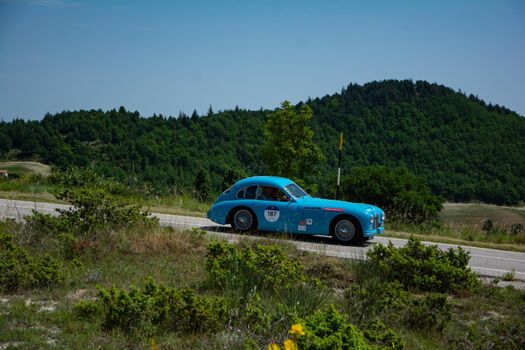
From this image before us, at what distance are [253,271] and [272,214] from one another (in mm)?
6125

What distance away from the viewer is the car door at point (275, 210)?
13.0 metres

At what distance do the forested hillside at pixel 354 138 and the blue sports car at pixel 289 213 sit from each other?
47573 millimetres

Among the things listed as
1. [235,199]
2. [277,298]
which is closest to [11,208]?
[235,199]

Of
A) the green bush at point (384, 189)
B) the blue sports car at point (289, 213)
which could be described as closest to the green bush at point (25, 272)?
the blue sports car at point (289, 213)

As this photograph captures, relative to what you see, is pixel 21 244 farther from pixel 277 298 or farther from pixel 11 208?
pixel 11 208

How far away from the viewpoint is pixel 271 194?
44.4ft

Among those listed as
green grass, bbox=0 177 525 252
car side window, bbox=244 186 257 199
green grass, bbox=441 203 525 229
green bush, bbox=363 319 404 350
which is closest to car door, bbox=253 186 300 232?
car side window, bbox=244 186 257 199

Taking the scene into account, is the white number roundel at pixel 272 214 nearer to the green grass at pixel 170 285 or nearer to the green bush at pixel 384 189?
the green grass at pixel 170 285

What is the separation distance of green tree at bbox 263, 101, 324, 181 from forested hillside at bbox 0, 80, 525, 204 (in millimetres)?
33034

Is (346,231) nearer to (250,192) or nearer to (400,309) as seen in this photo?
(250,192)

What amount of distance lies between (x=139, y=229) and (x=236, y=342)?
548 cm

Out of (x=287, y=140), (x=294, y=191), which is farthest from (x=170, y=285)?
(x=287, y=140)

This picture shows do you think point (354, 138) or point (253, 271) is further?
→ point (354, 138)

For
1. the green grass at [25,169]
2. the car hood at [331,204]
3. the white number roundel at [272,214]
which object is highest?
the green grass at [25,169]
